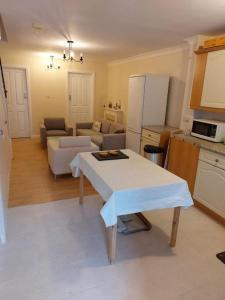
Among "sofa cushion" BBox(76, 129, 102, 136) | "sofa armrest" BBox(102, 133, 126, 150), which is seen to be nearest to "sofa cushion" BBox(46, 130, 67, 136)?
"sofa cushion" BBox(76, 129, 102, 136)

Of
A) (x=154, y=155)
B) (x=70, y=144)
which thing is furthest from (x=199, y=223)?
(x=70, y=144)

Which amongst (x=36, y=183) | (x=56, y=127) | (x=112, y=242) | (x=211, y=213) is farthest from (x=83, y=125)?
(x=112, y=242)

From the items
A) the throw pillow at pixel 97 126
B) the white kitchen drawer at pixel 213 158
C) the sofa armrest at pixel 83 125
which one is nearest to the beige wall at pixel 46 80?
the sofa armrest at pixel 83 125

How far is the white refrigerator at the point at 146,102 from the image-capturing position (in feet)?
14.5

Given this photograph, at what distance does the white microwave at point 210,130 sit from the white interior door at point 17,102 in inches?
211

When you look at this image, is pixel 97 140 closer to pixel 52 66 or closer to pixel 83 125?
pixel 83 125

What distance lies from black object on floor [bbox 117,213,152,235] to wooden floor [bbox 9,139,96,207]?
967 mm

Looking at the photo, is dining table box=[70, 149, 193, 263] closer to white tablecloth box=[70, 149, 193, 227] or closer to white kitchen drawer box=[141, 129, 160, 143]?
white tablecloth box=[70, 149, 193, 227]

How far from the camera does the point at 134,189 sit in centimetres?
187

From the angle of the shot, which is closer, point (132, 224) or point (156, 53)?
point (132, 224)

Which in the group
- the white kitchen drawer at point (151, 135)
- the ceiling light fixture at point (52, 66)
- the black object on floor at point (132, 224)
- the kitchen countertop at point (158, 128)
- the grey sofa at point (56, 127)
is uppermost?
the ceiling light fixture at point (52, 66)

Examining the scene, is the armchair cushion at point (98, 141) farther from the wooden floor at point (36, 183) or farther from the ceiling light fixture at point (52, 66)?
the ceiling light fixture at point (52, 66)

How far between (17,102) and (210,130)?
5731 millimetres

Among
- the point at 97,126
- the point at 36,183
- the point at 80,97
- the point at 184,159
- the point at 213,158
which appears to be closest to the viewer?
the point at 213,158
